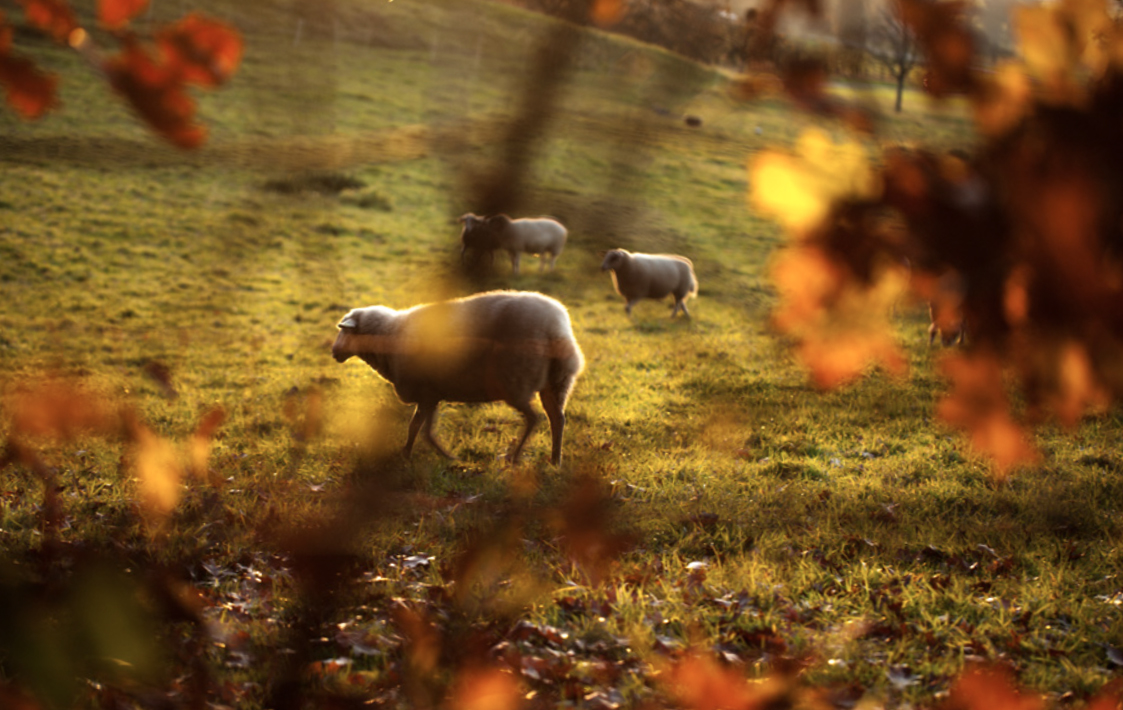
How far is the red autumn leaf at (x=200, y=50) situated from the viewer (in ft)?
5.19

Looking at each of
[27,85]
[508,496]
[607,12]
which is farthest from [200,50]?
[508,496]

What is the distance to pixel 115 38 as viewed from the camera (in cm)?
166

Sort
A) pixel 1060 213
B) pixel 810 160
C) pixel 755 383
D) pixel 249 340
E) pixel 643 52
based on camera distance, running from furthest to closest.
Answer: pixel 249 340
pixel 755 383
pixel 643 52
pixel 810 160
pixel 1060 213

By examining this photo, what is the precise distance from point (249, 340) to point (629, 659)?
36.0 feet

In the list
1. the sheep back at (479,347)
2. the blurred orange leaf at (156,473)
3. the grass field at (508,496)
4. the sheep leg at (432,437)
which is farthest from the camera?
the sheep leg at (432,437)

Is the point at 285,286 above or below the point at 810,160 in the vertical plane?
below

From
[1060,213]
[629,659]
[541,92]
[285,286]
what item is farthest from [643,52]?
[285,286]

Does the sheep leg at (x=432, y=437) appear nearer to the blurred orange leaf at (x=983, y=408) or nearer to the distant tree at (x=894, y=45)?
the blurred orange leaf at (x=983, y=408)

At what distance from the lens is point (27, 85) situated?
168cm

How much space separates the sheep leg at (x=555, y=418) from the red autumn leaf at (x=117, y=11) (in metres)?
5.74

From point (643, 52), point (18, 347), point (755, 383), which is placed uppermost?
point (643, 52)

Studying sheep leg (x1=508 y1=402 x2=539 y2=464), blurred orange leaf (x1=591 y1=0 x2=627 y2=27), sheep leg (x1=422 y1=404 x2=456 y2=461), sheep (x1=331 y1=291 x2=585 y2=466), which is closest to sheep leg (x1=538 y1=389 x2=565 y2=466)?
sheep (x1=331 y1=291 x2=585 y2=466)

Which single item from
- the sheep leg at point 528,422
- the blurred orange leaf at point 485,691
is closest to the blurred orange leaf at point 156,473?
the sheep leg at point 528,422

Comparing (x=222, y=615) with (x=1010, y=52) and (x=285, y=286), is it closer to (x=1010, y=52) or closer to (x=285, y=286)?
(x=1010, y=52)
